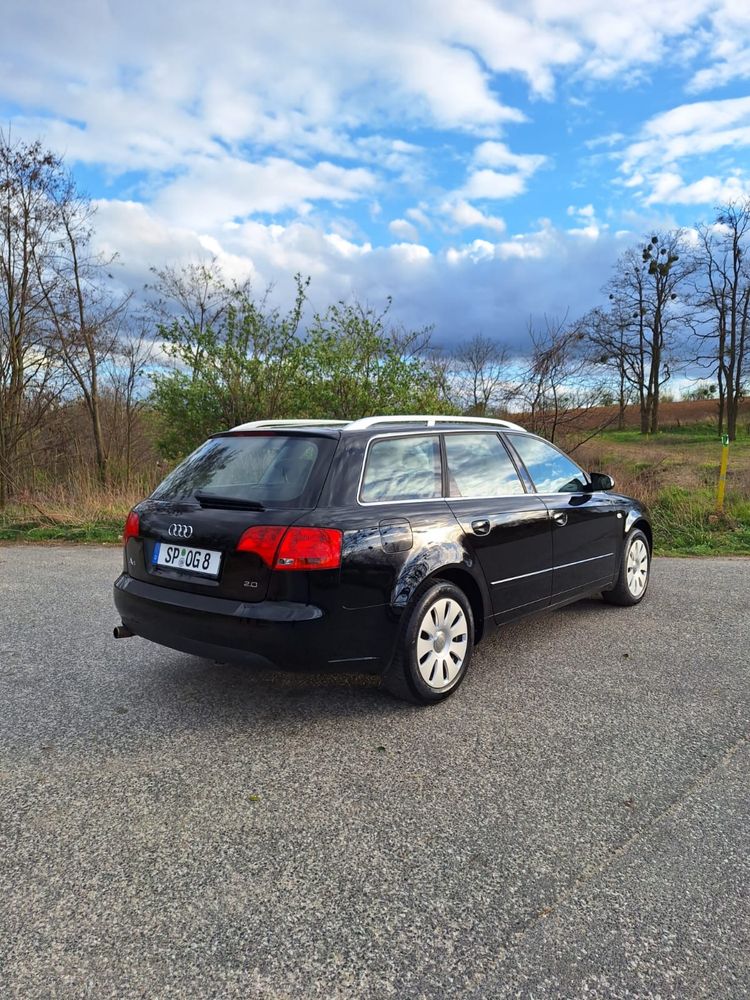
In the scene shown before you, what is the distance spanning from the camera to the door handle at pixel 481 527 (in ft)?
13.1

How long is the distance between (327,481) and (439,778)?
1511 mm

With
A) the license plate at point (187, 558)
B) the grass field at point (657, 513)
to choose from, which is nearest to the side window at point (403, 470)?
the license plate at point (187, 558)

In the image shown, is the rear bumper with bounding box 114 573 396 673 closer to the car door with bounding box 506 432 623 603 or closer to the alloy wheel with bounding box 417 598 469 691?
the alloy wheel with bounding box 417 598 469 691

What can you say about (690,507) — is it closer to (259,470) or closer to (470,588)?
(470,588)

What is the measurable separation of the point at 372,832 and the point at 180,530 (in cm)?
182

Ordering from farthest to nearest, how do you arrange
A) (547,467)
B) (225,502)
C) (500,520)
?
1. (547,467)
2. (500,520)
3. (225,502)

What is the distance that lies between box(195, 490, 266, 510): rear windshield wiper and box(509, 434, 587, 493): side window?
2174 millimetres

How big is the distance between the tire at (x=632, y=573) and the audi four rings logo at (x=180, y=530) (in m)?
3.69

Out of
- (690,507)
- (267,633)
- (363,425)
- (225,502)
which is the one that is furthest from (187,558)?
(690,507)

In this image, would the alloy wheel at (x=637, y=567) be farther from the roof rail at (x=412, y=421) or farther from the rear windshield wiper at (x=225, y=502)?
the rear windshield wiper at (x=225, y=502)

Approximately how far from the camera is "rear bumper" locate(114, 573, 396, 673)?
10.4 feet

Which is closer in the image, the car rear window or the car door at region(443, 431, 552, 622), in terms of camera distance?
the car rear window

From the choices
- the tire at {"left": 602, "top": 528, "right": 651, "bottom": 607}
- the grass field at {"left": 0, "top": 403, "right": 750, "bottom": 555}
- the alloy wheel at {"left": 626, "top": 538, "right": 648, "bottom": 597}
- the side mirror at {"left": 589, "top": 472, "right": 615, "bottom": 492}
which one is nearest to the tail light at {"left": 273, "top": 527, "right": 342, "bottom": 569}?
the side mirror at {"left": 589, "top": 472, "right": 615, "bottom": 492}

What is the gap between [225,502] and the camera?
3.49m
